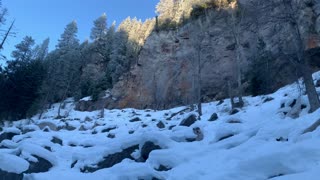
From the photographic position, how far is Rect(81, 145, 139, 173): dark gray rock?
1185 centimetres

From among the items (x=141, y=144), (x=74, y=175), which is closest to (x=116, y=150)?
(x=141, y=144)

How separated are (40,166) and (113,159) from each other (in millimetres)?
2392

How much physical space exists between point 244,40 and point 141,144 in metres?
32.5

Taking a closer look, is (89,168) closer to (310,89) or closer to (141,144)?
(141,144)

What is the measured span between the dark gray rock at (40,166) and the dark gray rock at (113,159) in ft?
3.83

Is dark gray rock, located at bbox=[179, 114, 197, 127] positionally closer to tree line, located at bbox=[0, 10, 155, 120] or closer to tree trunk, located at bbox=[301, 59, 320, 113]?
tree trunk, located at bbox=[301, 59, 320, 113]

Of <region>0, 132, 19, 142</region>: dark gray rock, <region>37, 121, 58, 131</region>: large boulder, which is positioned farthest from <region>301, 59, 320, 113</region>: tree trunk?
<region>37, 121, 58, 131</region>: large boulder

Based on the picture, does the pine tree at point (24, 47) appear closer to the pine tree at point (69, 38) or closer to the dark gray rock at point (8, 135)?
the pine tree at point (69, 38)

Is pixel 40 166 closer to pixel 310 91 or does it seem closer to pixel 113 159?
pixel 113 159

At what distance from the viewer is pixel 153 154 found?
10070mm

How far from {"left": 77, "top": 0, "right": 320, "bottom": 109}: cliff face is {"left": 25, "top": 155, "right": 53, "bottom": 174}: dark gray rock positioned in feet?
70.6

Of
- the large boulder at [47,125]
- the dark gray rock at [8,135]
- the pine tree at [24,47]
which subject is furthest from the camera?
the pine tree at [24,47]

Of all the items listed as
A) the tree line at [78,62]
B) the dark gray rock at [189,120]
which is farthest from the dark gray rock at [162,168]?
the tree line at [78,62]

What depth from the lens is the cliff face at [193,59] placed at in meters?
35.4
